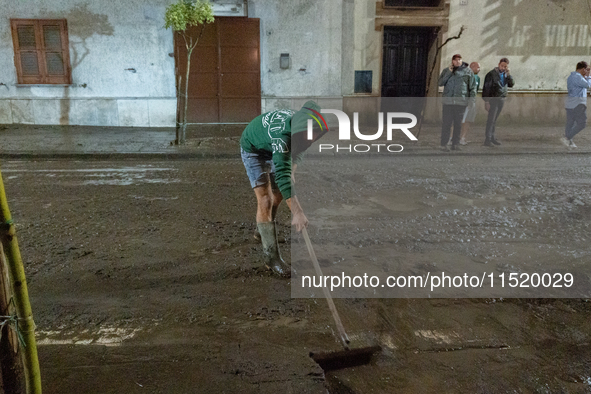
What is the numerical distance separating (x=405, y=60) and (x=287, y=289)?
12134 millimetres

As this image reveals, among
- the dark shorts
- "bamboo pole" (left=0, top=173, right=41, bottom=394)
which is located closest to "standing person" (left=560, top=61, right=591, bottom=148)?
the dark shorts

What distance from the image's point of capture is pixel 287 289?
3.79 metres

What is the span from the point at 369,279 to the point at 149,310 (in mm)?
1769

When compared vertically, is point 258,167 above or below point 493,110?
below

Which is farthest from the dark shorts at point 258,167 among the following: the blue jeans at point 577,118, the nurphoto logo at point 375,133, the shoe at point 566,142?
the shoe at point 566,142

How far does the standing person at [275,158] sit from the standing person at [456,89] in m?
6.61

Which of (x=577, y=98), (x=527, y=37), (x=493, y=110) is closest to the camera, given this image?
(x=577, y=98)

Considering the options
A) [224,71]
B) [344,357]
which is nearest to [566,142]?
[224,71]

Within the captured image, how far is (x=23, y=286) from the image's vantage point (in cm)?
182

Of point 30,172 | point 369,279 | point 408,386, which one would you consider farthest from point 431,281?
point 30,172

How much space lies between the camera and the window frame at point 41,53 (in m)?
12.6

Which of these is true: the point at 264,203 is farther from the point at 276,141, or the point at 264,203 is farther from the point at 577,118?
the point at 577,118

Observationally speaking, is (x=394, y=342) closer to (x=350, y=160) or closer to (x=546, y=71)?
(x=350, y=160)

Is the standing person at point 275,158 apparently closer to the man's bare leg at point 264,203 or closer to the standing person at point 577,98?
the man's bare leg at point 264,203
